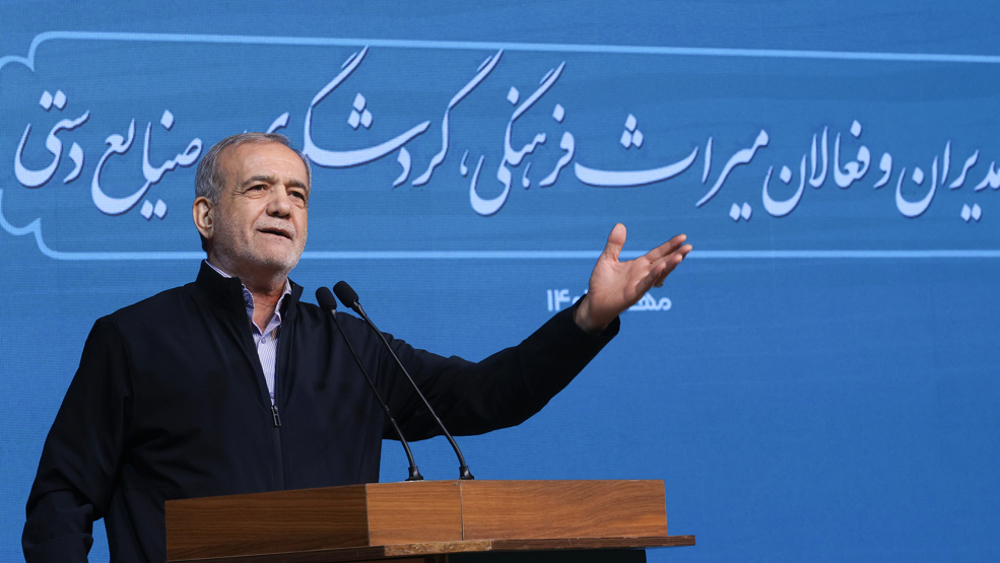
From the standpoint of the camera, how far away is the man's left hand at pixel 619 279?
5.21ft

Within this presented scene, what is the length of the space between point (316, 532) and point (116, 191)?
1844 mm

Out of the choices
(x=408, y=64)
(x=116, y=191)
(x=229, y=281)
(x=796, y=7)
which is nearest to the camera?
(x=229, y=281)

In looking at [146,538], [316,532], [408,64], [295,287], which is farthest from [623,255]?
[316,532]

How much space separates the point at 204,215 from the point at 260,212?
0.44 feet

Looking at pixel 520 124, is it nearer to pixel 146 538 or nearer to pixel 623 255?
pixel 623 255

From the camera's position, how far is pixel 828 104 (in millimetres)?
3303

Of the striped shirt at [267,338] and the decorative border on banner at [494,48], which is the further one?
the decorative border on banner at [494,48]

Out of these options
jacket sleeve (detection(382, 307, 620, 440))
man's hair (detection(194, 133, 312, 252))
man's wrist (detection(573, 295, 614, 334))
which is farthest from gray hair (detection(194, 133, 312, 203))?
man's wrist (detection(573, 295, 614, 334))

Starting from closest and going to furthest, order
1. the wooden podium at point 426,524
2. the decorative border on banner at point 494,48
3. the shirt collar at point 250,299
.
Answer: the wooden podium at point 426,524 < the shirt collar at point 250,299 < the decorative border on banner at point 494,48

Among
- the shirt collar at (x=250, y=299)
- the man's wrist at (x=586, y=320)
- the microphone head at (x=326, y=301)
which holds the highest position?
the shirt collar at (x=250, y=299)

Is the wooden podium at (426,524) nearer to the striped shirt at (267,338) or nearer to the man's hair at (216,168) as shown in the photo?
the striped shirt at (267,338)

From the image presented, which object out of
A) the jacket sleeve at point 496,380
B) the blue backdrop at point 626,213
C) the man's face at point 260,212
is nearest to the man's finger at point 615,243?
the jacket sleeve at point 496,380

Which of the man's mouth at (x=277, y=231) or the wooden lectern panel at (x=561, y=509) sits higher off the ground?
the man's mouth at (x=277, y=231)

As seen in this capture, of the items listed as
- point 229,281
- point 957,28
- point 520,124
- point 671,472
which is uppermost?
point 957,28
